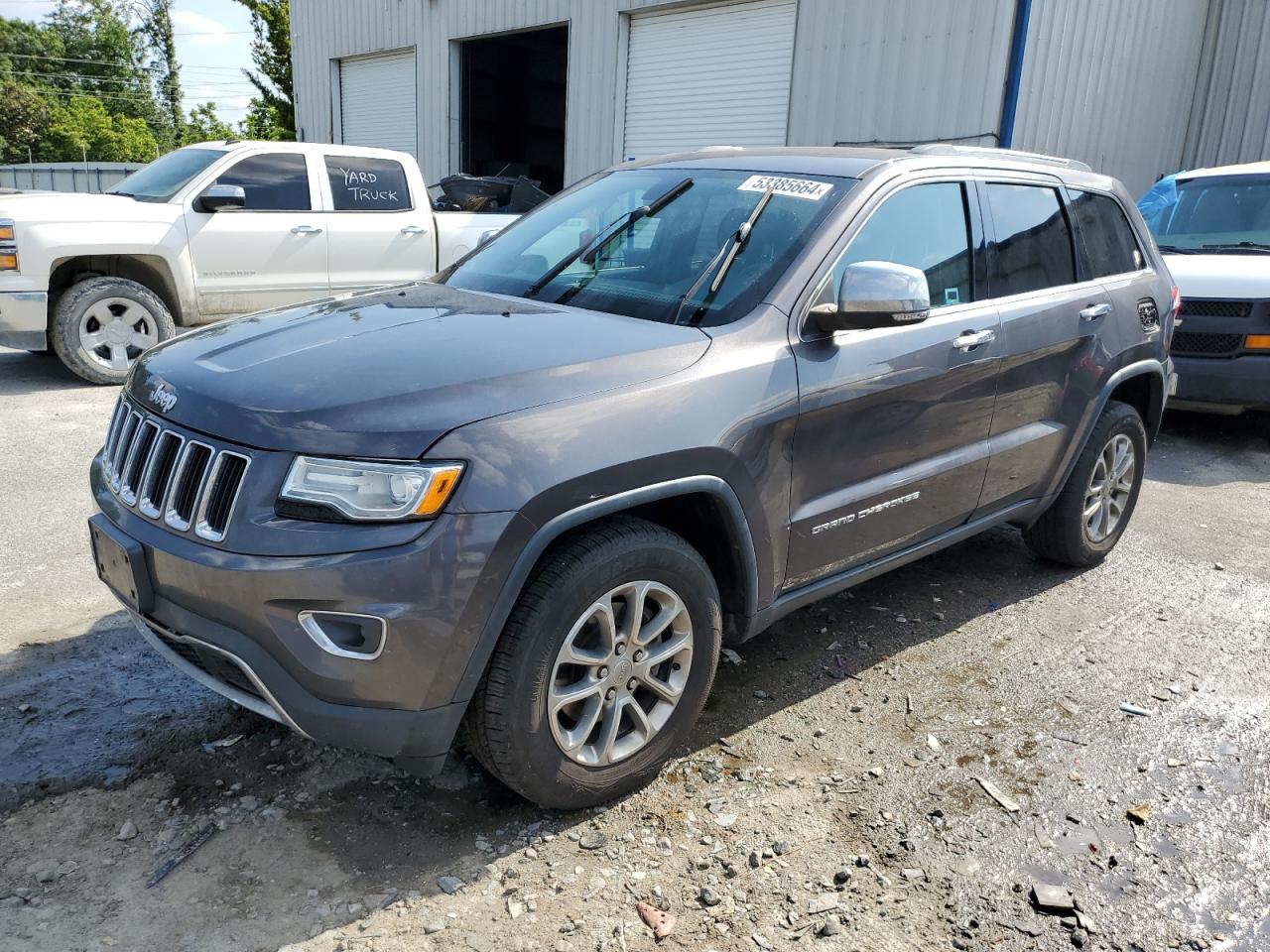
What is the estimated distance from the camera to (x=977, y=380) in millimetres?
3793

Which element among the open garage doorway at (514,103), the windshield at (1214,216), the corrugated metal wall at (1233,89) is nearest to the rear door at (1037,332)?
the windshield at (1214,216)

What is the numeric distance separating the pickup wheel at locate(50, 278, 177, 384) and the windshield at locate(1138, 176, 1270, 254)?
27.1ft

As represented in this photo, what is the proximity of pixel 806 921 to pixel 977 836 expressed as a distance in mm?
658

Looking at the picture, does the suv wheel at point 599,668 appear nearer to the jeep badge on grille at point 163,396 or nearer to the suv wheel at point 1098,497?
the jeep badge on grille at point 163,396

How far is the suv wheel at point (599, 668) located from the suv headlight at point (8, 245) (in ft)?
22.1

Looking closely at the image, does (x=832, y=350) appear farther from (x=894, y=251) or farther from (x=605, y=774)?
(x=605, y=774)


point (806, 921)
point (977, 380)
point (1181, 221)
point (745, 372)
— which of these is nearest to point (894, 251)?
point (977, 380)

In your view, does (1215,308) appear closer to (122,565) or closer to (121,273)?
(122,565)

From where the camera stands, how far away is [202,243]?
841cm

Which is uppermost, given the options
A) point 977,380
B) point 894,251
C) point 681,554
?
point 894,251

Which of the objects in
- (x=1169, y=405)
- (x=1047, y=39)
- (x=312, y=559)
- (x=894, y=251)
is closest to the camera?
(x=312, y=559)

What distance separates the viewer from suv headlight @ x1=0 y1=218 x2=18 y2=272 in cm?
752

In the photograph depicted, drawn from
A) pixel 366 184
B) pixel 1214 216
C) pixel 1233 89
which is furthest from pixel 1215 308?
pixel 366 184

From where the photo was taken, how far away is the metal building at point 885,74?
10438 millimetres
